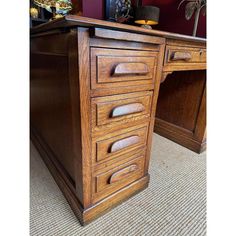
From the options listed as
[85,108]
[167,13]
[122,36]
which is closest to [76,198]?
[85,108]

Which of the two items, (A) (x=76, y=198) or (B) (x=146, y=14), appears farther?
(B) (x=146, y=14)

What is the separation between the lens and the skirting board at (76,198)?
0.83 m

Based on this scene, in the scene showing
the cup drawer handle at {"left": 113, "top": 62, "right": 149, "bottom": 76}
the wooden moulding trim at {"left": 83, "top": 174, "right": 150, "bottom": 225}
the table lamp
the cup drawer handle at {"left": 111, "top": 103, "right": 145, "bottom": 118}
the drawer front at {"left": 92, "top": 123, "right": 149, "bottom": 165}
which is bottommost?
the wooden moulding trim at {"left": 83, "top": 174, "right": 150, "bottom": 225}

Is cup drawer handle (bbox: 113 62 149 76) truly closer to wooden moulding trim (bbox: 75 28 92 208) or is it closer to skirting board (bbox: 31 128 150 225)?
wooden moulding trim (bbox: 75 28 92 208)

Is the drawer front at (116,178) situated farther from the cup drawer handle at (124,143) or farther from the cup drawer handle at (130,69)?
the cup drawer handle at (130,69)

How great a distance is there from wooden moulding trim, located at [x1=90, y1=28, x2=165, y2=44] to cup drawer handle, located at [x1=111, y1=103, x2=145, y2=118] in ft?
0.85

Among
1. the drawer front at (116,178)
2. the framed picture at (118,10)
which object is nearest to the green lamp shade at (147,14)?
the framed picture at (118,10)

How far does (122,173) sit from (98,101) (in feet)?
1.40

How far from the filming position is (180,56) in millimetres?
868

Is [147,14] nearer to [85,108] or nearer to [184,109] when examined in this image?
[184,109]

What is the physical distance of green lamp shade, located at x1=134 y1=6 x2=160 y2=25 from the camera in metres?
1.39

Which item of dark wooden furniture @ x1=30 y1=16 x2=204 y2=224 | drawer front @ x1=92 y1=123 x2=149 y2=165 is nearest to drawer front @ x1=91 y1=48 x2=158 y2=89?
dark wooden furniture @ x1=30 y1=16 x2=204 y2=224
